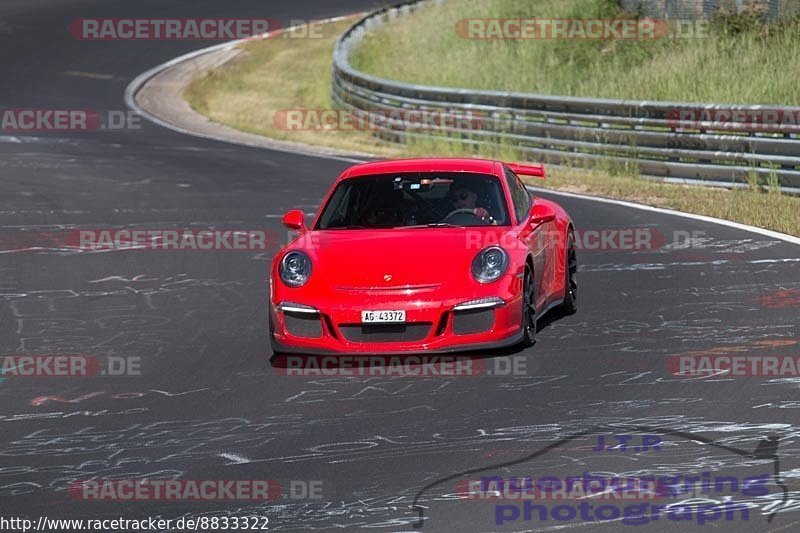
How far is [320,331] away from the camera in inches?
382

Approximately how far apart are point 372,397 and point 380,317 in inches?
35.9

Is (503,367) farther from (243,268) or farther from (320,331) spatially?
(243,268)

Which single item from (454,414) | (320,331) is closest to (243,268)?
(320,331)

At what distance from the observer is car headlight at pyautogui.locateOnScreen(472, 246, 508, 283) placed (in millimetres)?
9789

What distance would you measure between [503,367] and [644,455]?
2371 millimetres

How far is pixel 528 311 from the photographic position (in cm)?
1009

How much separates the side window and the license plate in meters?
1.58
